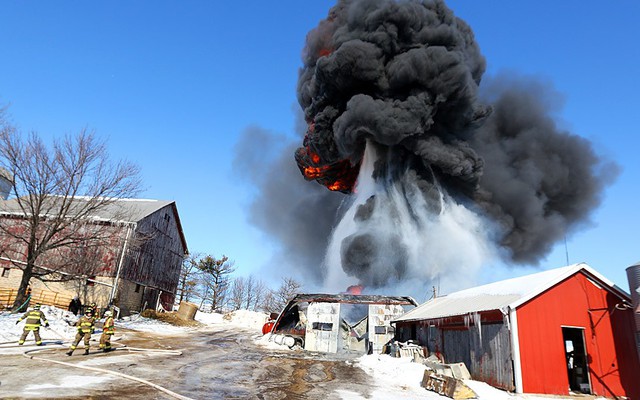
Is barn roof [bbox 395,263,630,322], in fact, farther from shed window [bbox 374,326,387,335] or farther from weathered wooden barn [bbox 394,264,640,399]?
shed window [bbox 374,326,387,335]

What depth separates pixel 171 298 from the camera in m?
37.8

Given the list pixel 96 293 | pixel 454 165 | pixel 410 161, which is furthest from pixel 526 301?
pixel 96 293

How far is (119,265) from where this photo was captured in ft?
92.5

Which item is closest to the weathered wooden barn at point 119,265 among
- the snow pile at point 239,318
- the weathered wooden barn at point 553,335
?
the snow pile at point 239,318

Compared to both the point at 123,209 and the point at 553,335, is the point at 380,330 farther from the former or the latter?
the point at 123,209

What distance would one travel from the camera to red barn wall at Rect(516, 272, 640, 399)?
11.7m

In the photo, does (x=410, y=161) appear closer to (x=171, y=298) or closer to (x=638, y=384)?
(x=638, y=384)

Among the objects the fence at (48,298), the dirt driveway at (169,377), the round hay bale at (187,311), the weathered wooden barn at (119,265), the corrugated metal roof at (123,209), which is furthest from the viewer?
the round hay bale at (187,311)

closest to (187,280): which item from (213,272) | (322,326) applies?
(213,272)

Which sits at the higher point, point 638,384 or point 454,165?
point 454,165

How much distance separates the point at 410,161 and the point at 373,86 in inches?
284

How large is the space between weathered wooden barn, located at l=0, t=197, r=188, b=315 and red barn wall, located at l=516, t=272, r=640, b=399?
22.5m

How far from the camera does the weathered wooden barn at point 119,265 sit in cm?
2706

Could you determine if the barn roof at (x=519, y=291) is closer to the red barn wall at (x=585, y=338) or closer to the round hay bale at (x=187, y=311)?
the red barn wall at (x=585, y=338)
